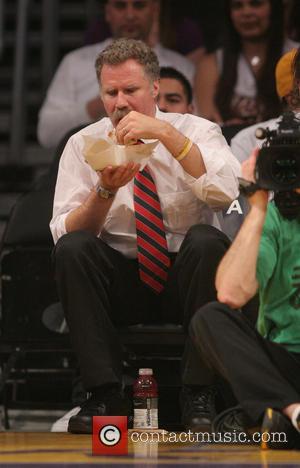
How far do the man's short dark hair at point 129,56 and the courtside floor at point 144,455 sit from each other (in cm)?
120

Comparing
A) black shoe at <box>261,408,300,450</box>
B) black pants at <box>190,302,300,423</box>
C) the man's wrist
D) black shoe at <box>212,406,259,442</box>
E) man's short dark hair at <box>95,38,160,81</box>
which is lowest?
black shoe at <box>212,406,259,442</box>

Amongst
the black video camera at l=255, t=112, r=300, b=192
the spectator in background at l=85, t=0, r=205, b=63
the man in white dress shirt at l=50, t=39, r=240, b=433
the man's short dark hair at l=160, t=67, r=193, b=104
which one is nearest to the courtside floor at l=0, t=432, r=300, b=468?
the man in white dress shirt at l=50, t=39, r=240, b=433

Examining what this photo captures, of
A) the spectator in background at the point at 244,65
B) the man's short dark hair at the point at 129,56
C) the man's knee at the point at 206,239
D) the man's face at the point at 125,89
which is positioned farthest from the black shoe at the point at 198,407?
the spectator in background at the point at 244,65

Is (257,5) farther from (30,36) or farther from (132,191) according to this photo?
(132,191)

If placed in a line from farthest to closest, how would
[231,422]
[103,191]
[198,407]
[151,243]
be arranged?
[151,243]
[103,191]
[198,407]
[231,422]

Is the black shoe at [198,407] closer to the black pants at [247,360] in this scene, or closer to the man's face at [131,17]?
the black pants at [247,360]

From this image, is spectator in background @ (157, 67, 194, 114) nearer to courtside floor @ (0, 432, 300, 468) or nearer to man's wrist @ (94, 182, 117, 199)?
man's wrist @ (94, 182, 117, 199)

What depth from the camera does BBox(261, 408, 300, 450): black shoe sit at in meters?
3.01

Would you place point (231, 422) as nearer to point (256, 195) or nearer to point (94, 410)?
point (94, 410)

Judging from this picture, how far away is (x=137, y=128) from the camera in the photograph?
12.1ft

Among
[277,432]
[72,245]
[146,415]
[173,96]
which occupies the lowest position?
[146,415]

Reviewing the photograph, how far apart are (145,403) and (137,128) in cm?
81

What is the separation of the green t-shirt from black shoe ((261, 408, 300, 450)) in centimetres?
26
